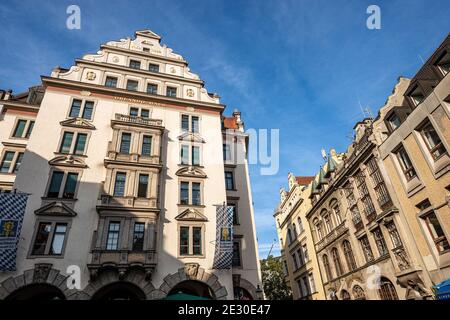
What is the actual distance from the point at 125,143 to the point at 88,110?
4.99m

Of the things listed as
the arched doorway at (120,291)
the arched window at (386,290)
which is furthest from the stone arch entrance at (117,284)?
the arched window at (386,290)

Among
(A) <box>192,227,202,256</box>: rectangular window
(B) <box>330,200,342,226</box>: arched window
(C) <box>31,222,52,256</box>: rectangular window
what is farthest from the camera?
(B) <box>330,200,342,226</box>: arched window

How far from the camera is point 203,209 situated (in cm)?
2219

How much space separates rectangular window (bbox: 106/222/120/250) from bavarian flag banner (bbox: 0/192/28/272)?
5.20 m

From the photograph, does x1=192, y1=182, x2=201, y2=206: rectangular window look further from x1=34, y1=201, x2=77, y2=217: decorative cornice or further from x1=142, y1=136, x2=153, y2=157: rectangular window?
x1=34, y1=201, x2=77, y2=217: decorative cornice

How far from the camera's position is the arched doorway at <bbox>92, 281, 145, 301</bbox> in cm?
1816

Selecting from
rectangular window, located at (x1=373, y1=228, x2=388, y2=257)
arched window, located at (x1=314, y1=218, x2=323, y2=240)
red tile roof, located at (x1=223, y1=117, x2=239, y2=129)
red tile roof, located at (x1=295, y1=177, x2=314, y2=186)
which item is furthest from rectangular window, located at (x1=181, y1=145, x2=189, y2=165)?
red tile roof, located at (x1=295, y1=177, x2=314, y2=186)

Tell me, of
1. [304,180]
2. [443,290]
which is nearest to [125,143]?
[443,290]

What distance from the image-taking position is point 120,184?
831 inches

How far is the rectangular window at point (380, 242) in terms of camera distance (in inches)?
861

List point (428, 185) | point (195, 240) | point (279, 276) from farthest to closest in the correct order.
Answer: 1. point (279, 276)
2. point (195, 240)
3. point (428, 185)
